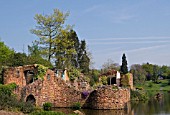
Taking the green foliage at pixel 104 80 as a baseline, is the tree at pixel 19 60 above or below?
above

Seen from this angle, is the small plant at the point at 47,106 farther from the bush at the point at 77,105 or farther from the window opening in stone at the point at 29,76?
the window opening in stone at the point at 29,76

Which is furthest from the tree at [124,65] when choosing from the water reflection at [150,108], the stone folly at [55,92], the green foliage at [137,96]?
the stone folly at [55,92]

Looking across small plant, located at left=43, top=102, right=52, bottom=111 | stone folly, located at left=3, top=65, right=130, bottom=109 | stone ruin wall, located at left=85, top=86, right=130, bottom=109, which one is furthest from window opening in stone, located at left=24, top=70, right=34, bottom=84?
stone ruin wall, located at left=85, top=86, right=130, bottom=109

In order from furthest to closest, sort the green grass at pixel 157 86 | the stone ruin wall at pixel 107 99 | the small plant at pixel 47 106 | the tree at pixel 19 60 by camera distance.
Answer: the green grass at pixel 157 86, the tree at pixel 19 60, the stone ruin wall at pixel 107 99, the small plant at pixel 47 106

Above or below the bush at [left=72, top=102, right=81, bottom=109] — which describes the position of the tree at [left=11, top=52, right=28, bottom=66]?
above

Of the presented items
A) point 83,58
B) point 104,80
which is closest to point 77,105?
point 104,80

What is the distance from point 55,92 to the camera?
3641 cm

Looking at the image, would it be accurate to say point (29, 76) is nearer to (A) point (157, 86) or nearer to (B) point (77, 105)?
(B) point (77, 105)

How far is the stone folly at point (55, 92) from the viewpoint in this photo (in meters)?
34.6

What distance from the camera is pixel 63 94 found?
119 ft

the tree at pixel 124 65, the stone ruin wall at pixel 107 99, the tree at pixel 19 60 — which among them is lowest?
the stone ruin wall at pixel 107 99

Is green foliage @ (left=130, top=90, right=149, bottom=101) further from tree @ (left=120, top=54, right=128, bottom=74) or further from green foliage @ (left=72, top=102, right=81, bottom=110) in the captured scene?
tree @ (left=120, top=54, right=128, bottom=74)

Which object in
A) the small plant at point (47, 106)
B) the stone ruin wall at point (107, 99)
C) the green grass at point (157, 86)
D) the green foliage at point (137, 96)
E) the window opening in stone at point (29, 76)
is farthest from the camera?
the green grass at point (157, 86)

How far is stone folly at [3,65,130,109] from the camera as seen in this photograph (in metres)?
34.6
